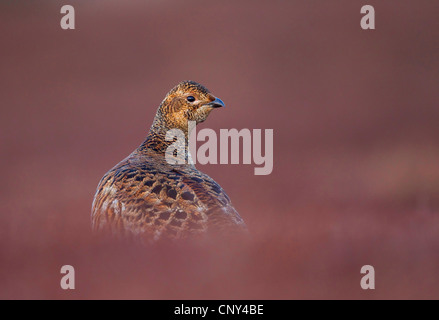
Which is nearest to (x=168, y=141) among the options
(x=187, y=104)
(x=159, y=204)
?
(x=187, y=104)

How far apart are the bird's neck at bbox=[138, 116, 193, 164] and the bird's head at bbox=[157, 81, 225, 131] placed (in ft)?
0.13

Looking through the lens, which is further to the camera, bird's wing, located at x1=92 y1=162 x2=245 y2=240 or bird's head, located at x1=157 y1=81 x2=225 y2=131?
bird's head, located at x1=157 y1=81 x2=225 y2=131

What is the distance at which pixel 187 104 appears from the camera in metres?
5.98

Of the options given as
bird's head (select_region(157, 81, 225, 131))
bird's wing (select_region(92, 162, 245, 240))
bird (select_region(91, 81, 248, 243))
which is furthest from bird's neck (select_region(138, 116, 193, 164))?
bird's wing (select_region(92, 162, 245, 240))

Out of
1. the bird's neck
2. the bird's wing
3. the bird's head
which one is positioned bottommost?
the bird's wing

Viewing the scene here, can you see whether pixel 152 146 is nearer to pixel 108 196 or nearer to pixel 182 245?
pixel 108 196

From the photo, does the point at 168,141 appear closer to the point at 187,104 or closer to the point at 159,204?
the point at 187,104

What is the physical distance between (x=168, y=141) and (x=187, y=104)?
39cm

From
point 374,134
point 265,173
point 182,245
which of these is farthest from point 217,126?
point 182,245

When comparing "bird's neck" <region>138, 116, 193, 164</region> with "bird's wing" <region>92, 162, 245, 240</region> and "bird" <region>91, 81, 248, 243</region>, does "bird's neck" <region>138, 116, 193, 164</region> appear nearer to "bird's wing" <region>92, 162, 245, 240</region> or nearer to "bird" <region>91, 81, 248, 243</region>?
"bird" <region>91, 81, 248, 243</region>

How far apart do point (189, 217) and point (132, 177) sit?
2.26 ft

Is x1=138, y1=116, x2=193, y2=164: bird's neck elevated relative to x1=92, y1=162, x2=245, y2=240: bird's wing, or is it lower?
elevated

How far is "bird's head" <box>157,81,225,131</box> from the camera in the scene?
5957mm

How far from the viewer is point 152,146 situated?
592 cm
